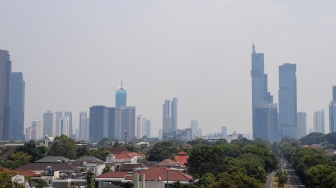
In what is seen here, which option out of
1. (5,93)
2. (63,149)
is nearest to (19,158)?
(63,149)

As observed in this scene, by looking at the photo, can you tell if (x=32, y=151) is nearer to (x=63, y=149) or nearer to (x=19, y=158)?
(x=19, y=158)

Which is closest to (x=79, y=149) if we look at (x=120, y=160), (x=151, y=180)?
(x=120, y=160)

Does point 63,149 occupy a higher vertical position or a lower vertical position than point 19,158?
higher

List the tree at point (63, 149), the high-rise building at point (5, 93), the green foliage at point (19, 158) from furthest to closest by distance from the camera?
the high-rise building at point (5, 93), the tree at point (63, 149), the green foliage at point (19, 158)

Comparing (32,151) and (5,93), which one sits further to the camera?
(5,93)

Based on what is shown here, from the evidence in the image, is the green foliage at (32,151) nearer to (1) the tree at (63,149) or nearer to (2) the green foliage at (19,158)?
(2) the green foliage at (19,158)

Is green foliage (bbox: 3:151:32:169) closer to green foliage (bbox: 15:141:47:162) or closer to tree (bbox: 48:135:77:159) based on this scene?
green foliage (bbox: 15:141:47:162)

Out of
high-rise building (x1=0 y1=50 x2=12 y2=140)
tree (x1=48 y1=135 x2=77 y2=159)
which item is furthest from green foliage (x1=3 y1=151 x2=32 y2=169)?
high-rise building (x1=0 y1=50 x2=12 y2=140)

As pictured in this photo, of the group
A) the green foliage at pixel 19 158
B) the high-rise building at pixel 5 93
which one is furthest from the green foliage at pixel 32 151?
the high-rise building at pixel 5 93

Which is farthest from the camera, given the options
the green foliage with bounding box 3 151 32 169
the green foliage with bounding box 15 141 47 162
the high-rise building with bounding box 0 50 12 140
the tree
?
the high-rise building with bounding box 0 50 12 140
